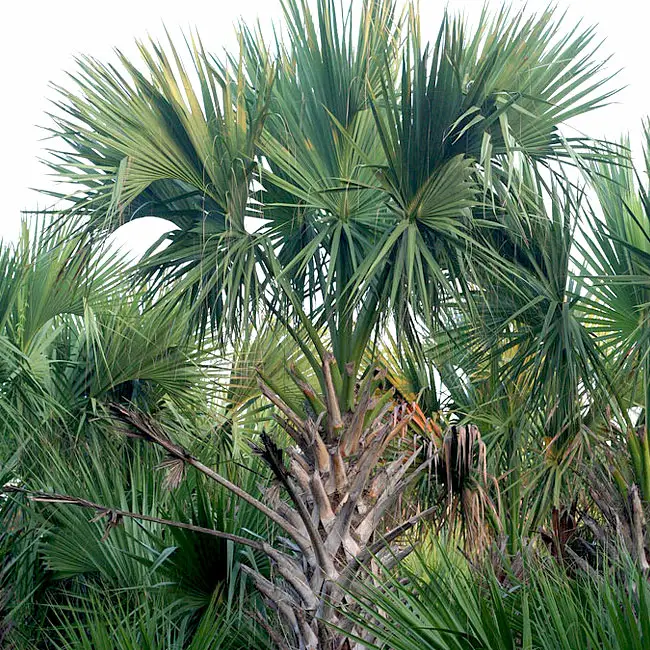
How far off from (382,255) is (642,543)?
93.4 inches

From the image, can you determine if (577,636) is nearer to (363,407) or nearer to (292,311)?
(363,407)

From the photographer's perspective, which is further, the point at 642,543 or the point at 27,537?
the point at 27,537

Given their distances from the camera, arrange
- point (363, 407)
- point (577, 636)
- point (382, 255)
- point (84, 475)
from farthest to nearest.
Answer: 1. point (84, 475)
2. point (363, 407)
3. point (382, 255)
4. point (577, 636)

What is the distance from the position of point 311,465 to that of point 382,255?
4.44 ft

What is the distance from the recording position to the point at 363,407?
185 inches

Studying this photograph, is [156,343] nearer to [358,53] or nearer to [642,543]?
[358,53]

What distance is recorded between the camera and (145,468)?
5.69 m

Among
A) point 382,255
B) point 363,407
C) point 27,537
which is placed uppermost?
point 382,255

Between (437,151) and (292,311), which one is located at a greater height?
(437,151)

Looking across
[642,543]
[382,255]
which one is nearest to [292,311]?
[382,255]

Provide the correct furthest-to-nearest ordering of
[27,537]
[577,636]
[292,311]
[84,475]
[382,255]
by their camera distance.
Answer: [27,537], [84,475], [292,311], [382,255], [577,636]

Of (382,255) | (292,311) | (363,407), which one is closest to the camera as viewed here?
(382,255)

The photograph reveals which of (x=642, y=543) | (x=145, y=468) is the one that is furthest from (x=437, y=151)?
(x=145, y=468)

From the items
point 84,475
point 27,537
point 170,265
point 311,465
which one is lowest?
point 27,537
